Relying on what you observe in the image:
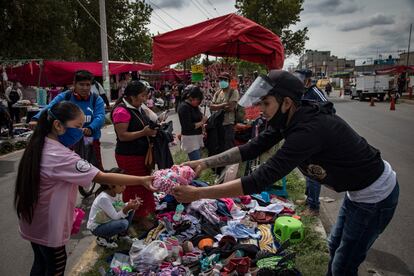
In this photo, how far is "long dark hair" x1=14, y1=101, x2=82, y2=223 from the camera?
7.70ft

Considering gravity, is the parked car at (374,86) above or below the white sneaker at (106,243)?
above

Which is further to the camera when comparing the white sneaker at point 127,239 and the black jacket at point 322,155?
the white sneaker at point 127,239

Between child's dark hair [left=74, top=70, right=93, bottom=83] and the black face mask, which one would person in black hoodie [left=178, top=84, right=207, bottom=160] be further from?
the black face mask

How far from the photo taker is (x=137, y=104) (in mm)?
4152

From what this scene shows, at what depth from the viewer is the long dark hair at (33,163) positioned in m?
2.35

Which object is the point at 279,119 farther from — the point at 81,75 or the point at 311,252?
the point at 81,75

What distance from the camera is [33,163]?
234 cm

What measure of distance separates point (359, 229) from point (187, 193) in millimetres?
1282

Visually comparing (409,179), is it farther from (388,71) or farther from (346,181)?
(388,71)

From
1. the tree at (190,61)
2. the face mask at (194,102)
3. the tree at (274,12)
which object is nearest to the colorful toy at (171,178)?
the face mask at (194,102)

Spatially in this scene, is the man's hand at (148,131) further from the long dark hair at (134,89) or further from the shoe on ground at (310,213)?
the shoe on ground at (310,213)

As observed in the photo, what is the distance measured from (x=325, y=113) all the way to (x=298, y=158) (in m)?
0.41

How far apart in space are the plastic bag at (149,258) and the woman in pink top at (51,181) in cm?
97

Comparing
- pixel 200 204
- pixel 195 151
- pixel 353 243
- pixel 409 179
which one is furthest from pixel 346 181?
pixel 409 179
